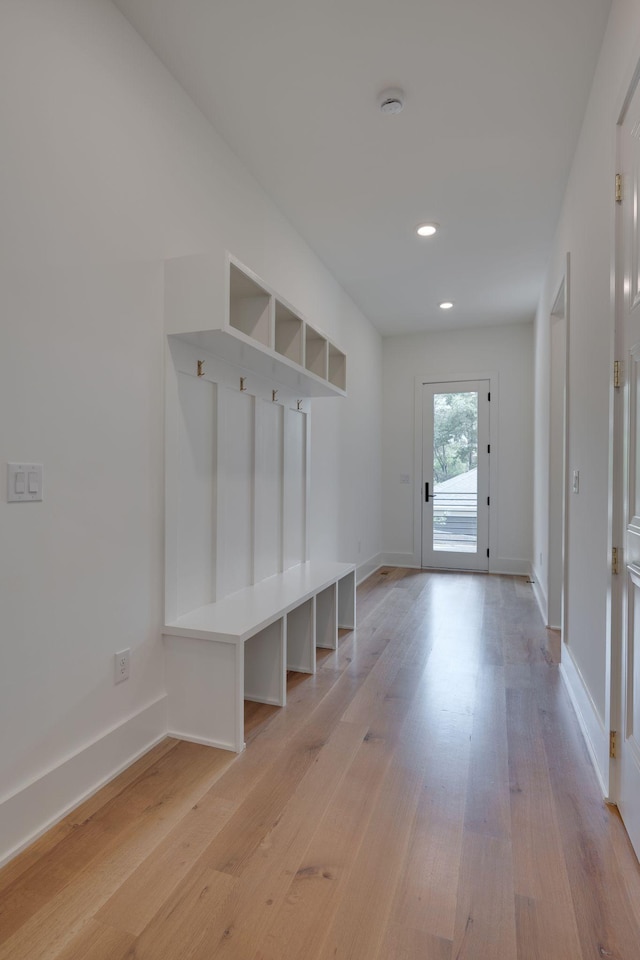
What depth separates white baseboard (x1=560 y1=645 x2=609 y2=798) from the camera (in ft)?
6.13

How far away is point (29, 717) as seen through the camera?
63.2 inches

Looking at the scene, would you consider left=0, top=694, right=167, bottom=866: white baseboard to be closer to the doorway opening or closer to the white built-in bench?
the white built-in bench

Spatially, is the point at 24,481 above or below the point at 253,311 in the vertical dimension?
below

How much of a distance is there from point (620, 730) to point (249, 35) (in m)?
2.90

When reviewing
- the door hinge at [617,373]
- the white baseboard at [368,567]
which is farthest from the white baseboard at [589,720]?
the white baseboard at [368,567]

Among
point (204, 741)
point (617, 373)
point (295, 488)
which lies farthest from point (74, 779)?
point (617, 373)

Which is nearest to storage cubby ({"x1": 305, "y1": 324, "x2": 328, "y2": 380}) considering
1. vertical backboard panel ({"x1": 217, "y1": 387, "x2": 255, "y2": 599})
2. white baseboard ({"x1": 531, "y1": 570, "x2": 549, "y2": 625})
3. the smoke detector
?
vertical backboard panel ({"x1": 217, "y1": 387, "x2": 255, "y2": 599})

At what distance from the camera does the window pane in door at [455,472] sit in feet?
20.1

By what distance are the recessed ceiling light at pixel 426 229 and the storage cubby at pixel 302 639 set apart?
104 inches

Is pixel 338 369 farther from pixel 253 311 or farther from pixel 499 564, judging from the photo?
pixel 499 564

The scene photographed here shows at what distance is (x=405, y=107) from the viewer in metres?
2.46

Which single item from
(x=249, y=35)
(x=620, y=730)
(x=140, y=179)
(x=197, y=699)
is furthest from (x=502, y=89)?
(x=197, y=699)

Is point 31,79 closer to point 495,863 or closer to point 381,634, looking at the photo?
point 495,863

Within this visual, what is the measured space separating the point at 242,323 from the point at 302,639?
1.77 meters
